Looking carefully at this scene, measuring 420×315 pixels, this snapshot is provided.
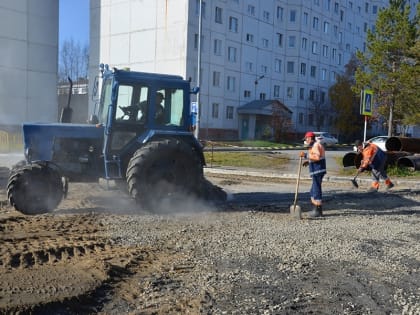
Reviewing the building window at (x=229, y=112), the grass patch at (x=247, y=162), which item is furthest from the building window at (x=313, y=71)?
the grass patch at (x=247, y=162)

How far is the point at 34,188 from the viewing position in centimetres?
796

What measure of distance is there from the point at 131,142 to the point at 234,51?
39981 mm

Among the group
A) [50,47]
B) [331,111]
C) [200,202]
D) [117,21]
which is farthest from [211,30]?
[200,202]

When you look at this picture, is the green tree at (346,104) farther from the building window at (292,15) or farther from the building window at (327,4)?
the building window at (292,15)

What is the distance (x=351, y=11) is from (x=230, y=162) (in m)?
52.0

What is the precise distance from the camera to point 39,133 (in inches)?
338

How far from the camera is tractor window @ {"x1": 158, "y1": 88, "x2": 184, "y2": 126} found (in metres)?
9.28

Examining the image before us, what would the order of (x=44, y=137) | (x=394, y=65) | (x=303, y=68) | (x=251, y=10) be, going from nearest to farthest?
(x=44, y=137) < (x=394, y=65) < (x=251, y=10) < (x=303, y=68)

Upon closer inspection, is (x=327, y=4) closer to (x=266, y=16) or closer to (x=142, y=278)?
(x=266, y=16)

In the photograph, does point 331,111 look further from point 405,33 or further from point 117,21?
point 405,33

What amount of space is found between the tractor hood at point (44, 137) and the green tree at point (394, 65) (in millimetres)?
16054

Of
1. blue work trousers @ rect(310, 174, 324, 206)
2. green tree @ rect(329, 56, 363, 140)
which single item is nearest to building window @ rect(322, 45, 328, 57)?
green tree @ rect(329, 56, 363, 140)

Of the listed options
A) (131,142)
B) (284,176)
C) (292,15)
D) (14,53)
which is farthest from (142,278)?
(292,15)

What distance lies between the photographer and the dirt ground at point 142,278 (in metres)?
4.57
